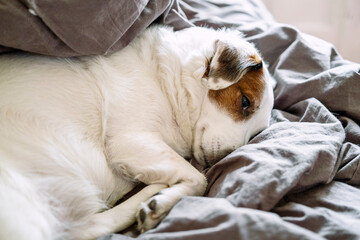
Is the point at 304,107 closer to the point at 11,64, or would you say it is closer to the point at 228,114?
the point at 228,114

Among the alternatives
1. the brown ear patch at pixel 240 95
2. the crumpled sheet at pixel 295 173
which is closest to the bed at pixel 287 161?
the crumpled sheet at pixel 295 173

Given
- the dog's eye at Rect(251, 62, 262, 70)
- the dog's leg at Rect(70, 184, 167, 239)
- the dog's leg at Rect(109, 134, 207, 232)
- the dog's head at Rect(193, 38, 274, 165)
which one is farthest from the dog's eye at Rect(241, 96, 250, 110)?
the dog's leg at Rect(70, 184, 167, 239)

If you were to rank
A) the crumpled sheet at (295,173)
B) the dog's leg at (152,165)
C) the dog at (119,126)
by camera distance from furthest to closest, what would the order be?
the dog's leg at (152,165) → the dog at (119,126) → the crumpled sheet at (295,173)

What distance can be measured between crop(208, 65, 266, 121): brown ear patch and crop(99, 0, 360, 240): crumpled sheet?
0.38 ft

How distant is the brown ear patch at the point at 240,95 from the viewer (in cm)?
133

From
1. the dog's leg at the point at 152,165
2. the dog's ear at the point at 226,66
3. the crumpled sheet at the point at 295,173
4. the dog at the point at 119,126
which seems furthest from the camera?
the dog's ear at the point at 226,66

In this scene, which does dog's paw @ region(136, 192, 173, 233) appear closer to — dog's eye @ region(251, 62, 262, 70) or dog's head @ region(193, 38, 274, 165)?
dog's head @ region(193, 38, 274, 165)

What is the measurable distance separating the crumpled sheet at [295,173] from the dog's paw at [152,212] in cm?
5

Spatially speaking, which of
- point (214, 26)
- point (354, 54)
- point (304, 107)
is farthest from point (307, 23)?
point (304, 107)

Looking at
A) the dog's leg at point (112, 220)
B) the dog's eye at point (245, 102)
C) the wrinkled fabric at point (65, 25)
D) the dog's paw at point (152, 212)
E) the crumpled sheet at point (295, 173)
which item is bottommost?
the dog's leg at point (112, 220)

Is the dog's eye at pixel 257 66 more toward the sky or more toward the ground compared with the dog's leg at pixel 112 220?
more toward the sky

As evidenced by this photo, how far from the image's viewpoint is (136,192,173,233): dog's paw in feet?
3.41

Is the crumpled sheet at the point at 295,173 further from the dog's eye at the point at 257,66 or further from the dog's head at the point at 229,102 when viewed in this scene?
the dog's eye at the point at 257,66

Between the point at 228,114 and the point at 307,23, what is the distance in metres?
1.94
